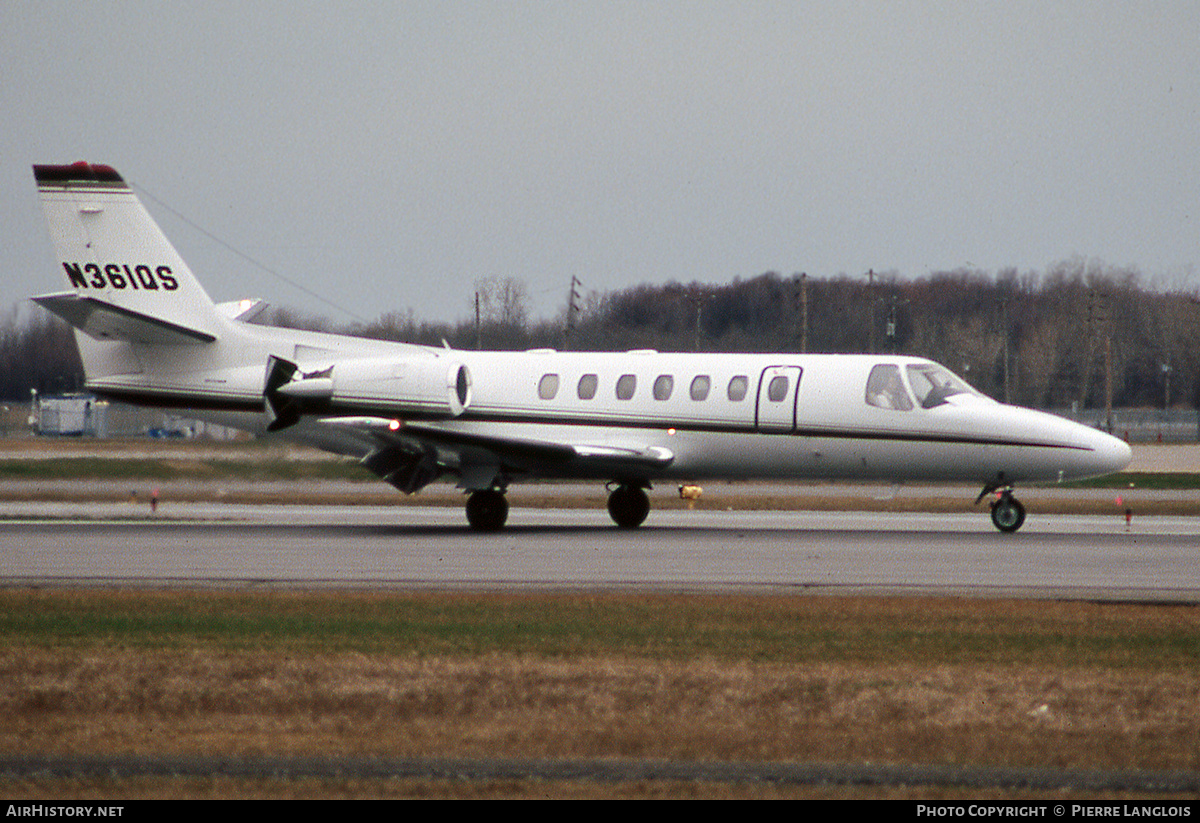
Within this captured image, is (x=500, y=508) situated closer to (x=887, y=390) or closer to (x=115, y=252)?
(x=887, y=390)

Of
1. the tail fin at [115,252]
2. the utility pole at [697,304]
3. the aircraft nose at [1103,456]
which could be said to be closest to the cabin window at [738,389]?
the aircraft nose at [1103,456]

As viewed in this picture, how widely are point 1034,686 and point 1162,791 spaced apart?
9.02ft

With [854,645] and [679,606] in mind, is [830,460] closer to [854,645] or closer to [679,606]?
[679,606]

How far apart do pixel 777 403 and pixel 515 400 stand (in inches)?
188

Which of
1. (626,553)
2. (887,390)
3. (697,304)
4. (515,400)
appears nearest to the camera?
(626,553)

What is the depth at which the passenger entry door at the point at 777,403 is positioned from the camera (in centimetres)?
2345

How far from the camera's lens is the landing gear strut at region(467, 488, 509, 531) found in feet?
79.7

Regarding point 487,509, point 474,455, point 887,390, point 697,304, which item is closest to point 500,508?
point 487,509

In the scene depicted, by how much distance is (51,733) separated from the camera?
838 cm

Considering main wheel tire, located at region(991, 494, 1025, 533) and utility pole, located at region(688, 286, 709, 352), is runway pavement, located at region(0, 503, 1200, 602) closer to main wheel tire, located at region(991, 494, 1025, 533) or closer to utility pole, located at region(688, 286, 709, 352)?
main wheel tire, located at region(991, 494, 1025, 533)

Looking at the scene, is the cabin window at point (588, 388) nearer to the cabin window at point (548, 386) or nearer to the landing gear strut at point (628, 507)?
the cabin window at point (548, 386)

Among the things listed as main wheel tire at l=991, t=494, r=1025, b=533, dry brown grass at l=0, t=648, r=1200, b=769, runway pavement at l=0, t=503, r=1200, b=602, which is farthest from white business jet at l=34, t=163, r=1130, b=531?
dry brown grass at l=0, t=648, r=1200, b=769

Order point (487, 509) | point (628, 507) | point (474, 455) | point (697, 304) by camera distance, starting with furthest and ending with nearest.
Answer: point (697, 304)
point (628, 507)
point (487, 509)
point (474, 455)

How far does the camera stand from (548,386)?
987 inches
